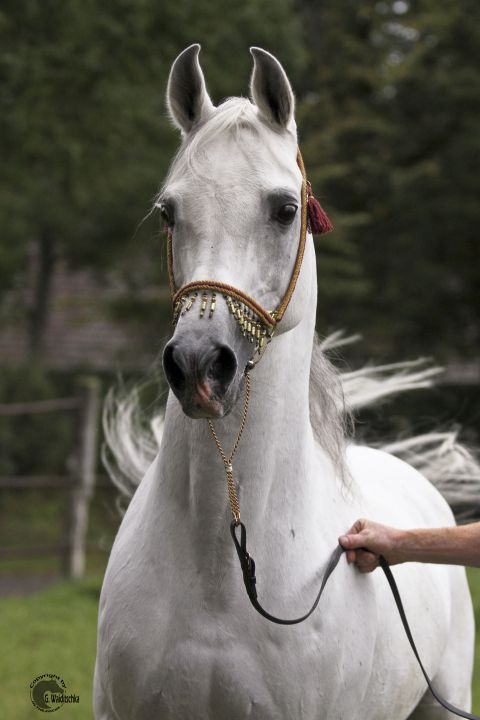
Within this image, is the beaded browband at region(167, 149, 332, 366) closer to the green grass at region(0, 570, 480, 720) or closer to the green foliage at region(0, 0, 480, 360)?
the green grass at region(0, 570, 480, 720)

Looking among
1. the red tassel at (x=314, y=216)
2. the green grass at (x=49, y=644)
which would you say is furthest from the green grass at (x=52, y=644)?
the red tassel at (x=314, y=216)

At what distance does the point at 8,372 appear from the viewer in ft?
42.7

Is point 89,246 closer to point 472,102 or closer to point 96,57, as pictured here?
point 96,57

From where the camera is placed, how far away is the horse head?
7.66 feet

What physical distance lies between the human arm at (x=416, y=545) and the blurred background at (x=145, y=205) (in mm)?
5002

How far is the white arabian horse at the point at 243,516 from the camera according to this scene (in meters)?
2.54

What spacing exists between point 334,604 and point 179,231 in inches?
43.7

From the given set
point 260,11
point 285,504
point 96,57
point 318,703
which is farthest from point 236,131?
point 260,11

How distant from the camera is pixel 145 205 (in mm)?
13680

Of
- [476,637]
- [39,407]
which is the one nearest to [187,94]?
[476,637]

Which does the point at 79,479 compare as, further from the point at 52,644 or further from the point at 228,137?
the point at 228,137

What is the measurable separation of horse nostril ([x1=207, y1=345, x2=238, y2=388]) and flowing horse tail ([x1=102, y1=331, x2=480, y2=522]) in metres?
0.88

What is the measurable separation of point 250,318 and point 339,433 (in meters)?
0.93

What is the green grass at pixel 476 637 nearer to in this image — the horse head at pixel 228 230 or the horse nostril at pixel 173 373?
the horse head at pixel 228 230
